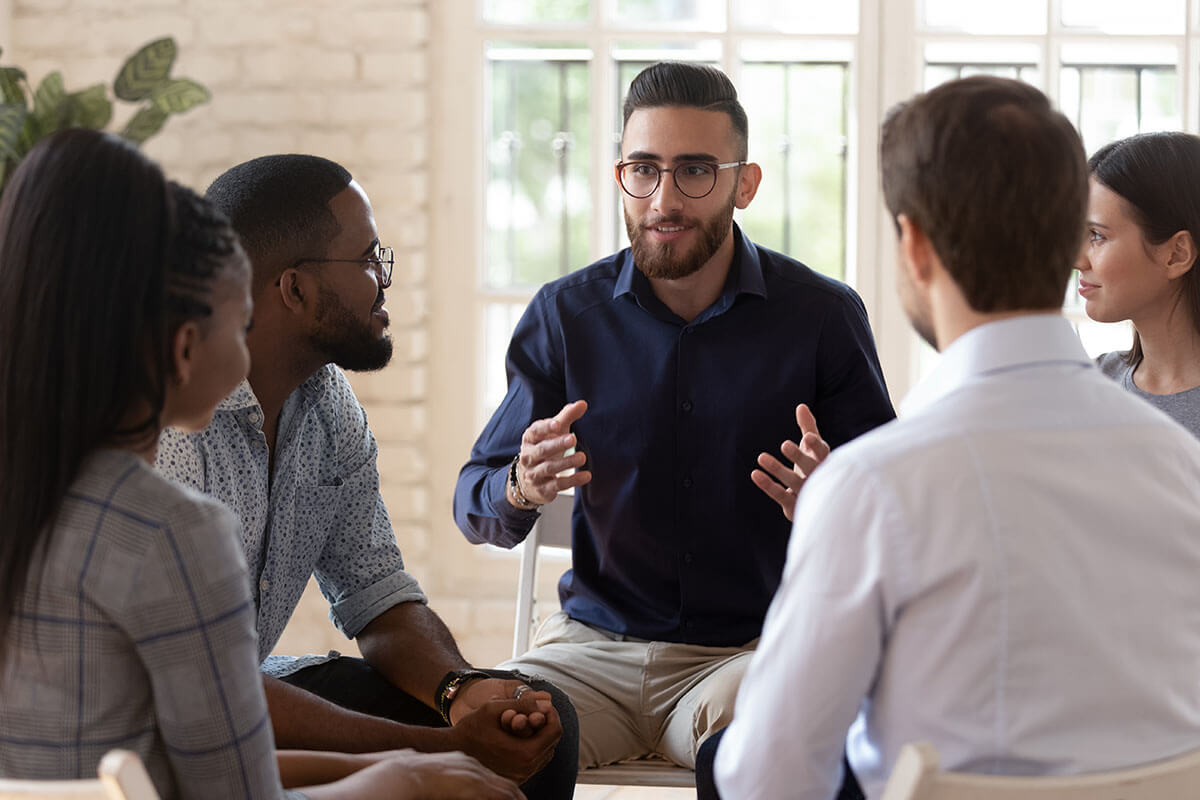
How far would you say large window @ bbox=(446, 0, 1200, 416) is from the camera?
11.0 feet

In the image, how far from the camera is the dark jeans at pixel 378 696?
6.15ft

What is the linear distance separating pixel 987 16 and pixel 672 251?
166 centimetres

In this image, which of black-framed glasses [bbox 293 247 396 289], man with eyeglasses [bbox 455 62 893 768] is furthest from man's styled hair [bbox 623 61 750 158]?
black-framed glasses [bbox 293 247 396 289]

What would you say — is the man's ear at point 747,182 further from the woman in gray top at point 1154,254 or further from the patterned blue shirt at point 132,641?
the patterned blue shirt at point 132,641

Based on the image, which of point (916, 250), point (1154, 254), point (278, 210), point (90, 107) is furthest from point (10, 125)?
point (1154, 254)

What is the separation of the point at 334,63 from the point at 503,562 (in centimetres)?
144

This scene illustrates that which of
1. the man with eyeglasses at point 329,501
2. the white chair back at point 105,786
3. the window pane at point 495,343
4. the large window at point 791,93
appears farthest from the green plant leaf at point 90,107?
the white chair back at point 105,786

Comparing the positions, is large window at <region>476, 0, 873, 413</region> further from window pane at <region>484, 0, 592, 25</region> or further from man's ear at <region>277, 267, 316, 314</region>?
man's ear at <region>277, 267, 316, 314</region>

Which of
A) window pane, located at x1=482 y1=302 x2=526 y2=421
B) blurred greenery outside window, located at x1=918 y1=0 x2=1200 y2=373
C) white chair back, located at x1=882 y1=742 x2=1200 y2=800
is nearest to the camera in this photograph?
white chair back, located at x1=882 y1=742 x2=1200 y2=800

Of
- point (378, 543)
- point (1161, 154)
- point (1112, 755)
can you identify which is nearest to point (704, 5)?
point (1161, 154)

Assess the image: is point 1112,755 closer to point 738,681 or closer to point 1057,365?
point 1057,365

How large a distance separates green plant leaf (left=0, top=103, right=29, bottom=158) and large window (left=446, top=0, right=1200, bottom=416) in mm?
1311

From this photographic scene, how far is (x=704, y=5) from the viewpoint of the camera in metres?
3.47

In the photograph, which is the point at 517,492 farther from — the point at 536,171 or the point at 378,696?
the point at 536,171
